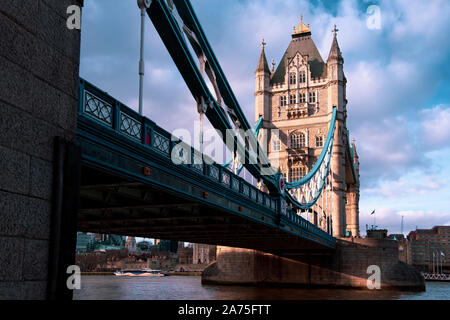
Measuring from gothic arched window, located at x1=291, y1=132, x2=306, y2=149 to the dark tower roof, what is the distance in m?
7.19

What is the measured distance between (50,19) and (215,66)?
12502 millimetres

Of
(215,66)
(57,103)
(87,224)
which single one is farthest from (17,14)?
(87,224)

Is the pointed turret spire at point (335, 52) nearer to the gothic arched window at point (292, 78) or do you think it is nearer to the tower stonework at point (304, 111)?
the tower stonework at point (304, 111)

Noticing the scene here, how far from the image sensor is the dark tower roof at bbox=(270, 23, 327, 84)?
208ft

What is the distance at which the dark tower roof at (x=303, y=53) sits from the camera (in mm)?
63281

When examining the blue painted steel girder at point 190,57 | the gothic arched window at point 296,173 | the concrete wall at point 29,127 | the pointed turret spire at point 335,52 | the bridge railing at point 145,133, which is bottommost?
the concrete wall at point 29,127

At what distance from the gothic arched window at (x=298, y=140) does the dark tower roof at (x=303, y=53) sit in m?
7.19

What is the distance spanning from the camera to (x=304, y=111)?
201 feet

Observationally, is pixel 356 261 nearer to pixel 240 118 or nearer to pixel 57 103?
pixel 240 118

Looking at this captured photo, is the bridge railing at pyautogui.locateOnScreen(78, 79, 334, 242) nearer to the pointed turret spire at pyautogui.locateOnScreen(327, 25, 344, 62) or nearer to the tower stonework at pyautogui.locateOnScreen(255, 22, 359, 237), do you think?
the tower stonework at pyautogui.locateOnScreen(255, 22, 359, 237)

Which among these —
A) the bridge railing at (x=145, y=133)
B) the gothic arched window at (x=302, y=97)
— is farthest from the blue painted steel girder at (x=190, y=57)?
the gothic arched window at (x=302, y=97)

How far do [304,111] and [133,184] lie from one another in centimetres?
5013

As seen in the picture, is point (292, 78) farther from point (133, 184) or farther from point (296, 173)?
point (133, 184)

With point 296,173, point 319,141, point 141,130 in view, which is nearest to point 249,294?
point 296,173
